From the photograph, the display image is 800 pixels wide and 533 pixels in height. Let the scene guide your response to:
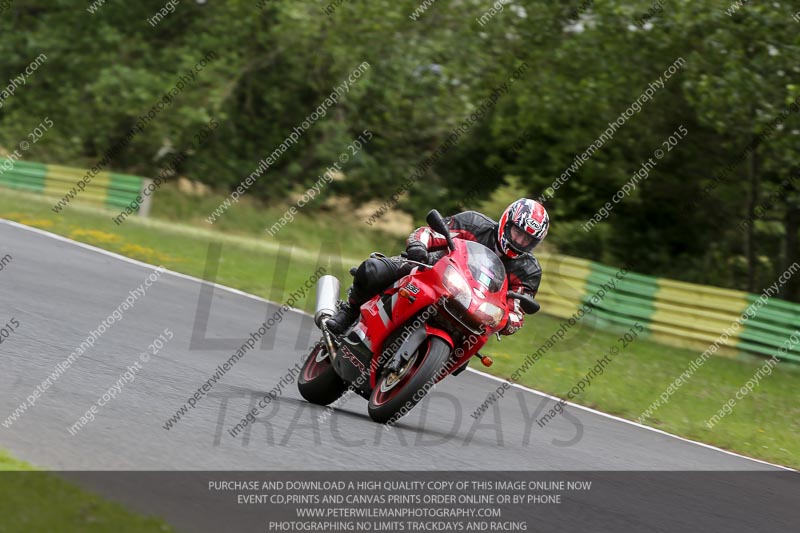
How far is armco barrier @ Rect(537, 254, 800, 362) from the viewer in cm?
1706

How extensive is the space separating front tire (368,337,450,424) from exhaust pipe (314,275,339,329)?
100cm

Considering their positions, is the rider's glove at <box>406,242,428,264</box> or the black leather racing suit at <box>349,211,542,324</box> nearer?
the rider's glove at <box>406,242,428,264</box>

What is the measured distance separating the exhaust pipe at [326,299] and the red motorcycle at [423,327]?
40 centimetres

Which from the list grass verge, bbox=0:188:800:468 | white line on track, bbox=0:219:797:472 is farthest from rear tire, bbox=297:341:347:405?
white line on track, bbox=0:219:797:472

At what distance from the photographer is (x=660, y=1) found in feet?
67.1

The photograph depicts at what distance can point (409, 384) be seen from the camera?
6.88 metres

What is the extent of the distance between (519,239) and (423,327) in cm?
99

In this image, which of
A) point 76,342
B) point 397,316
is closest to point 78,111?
point 76,342

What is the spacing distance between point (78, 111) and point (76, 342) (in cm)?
2471

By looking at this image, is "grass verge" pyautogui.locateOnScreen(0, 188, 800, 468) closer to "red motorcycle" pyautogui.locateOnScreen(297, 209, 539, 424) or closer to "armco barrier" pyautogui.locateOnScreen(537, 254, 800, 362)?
"armco barrier" pyautogui.locateOnScreen(537, 254, 800, 362)
